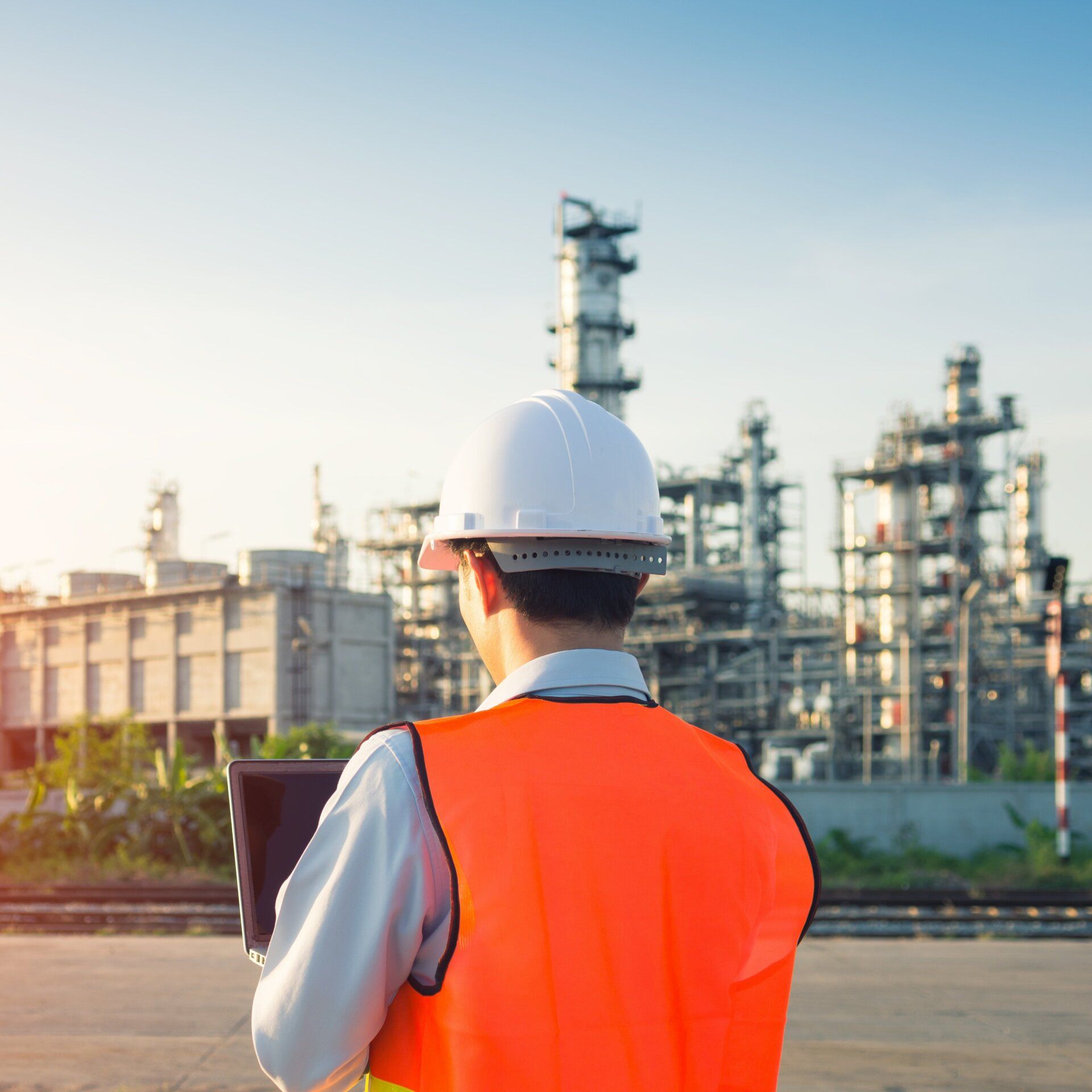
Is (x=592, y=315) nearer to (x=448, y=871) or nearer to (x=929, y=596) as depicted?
(x=929, y=596)

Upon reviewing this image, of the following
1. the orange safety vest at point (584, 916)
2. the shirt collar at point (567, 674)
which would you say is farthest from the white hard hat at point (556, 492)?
the orange safety vest at point (584, 916)

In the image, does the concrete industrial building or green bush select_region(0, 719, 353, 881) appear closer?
green bush select_region(0, 719, 353, 881)

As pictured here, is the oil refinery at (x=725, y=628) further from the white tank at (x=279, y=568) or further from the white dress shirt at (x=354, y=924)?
the white dress shirt at (x=354, y=924)

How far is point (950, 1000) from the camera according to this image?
7539 millimetres

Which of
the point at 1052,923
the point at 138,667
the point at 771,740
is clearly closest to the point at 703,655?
the point at 771,740

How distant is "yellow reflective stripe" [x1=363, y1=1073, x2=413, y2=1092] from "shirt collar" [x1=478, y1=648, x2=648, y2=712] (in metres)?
0.49

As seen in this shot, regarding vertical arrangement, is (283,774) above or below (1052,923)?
above

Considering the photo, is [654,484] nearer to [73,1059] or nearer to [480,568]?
[480,568]

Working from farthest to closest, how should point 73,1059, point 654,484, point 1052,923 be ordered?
point 1052,923 < point 73,1059 < point 654,484

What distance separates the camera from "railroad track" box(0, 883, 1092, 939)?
37.4 ft

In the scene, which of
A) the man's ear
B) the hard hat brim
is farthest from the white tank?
the man's ear

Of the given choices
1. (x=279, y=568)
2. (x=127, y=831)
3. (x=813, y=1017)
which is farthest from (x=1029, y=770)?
(x=279, y=568)

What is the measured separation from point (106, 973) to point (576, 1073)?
7.85 m

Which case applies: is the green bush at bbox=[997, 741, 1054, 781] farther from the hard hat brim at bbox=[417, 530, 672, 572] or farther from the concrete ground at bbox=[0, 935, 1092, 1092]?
the hard hat brim at bbox=[417, 530, 672, 572]
